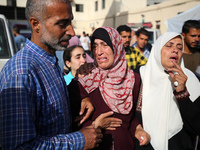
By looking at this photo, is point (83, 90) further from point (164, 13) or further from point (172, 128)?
point (164, 13)

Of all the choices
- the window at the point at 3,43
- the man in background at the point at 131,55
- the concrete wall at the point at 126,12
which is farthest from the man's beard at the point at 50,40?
the concrete wall at the point at 126,12

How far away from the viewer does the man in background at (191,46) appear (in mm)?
3785

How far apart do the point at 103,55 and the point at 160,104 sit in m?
0.81

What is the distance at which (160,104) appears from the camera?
77.8 inches

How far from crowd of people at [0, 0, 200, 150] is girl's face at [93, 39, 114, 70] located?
0.04 ft

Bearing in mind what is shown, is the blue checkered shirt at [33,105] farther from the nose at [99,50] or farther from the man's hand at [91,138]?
the nose at [99,50]

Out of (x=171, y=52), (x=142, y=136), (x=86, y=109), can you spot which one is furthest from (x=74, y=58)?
(x=142, y=136)

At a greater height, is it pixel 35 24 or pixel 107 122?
pixel 35 24

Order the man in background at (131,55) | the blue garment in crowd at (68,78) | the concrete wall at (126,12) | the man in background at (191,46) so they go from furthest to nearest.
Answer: the concrete wall at (126,12) → the man in background at (131,55) → the man in background at (191,46) → the blue garment in crowd at (68,78)

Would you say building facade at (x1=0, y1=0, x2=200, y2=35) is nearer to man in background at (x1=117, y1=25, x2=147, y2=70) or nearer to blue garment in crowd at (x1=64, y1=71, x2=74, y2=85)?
man in background at (x1=117, y1=25, x2=147, y2=70)

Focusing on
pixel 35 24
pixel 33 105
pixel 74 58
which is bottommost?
pixel 33 105

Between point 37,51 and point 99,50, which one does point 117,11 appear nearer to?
point 99,50

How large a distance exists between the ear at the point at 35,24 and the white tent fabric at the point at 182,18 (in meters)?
5.81

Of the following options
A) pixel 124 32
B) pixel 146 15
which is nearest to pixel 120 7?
pixel 146 15
